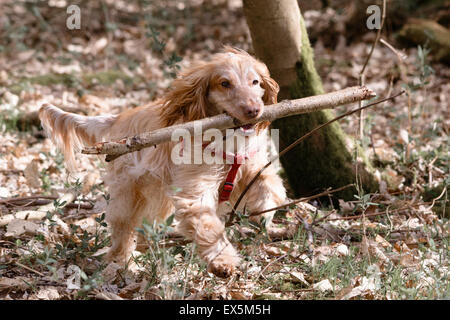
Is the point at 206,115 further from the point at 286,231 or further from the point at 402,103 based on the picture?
the point at 402,103

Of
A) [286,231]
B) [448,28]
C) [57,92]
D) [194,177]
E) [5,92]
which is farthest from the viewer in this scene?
[448,28]

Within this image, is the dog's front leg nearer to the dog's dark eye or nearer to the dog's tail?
the dog's dark eye

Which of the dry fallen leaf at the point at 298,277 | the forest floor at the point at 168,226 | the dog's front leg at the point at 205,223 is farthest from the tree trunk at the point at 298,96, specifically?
the dry fallen leaf at the point at 298,277

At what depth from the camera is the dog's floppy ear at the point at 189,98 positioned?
12.7 ft

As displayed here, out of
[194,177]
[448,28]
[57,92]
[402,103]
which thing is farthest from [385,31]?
[194,177]

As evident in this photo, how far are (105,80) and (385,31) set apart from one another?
4.92 m

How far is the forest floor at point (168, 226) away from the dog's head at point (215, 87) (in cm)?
82

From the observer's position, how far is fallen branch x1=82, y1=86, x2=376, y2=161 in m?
3.04

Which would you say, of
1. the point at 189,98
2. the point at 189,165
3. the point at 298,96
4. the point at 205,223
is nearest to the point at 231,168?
the point at 189,165

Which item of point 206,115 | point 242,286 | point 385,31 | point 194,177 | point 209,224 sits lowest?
point 242,286

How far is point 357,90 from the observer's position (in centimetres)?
Answer: 373

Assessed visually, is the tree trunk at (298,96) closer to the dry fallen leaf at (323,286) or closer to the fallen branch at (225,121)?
the fallen branch at (225,121)

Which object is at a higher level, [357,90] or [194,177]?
[357,90]

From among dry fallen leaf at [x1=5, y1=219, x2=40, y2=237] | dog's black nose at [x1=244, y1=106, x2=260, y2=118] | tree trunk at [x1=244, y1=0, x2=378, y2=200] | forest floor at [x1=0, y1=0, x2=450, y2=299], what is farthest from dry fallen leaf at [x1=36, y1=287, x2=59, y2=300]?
tree trunk at [x1=244, y1=0, x2=378, y2=200]
